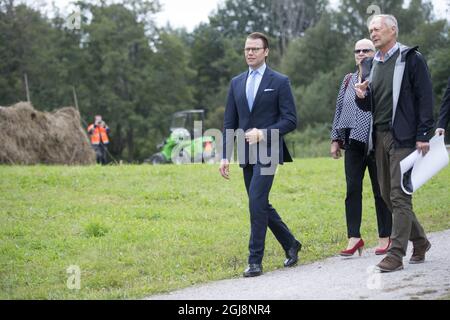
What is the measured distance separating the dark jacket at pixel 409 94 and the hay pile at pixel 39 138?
59.1 feet

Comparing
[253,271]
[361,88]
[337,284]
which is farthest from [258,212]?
[361,88]

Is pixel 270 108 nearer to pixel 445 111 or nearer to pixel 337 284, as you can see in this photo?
pixel 445 111

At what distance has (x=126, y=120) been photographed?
63094 millimetres

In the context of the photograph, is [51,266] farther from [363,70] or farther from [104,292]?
[363,70]

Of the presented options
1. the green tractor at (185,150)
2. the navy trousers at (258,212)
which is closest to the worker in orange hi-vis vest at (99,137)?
the green tractor at (185,150)

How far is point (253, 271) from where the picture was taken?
769cm

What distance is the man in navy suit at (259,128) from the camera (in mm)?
7773

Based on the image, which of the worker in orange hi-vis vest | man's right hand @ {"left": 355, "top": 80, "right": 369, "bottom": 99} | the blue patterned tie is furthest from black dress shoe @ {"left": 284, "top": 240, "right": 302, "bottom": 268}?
the worker in orange hi-vis vest

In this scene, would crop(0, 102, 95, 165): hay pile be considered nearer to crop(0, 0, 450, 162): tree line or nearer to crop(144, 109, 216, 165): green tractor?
crop(144, 109, 216, 165): green tractor

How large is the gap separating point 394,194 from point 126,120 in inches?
2233

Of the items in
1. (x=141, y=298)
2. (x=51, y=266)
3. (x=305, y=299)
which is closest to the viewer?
(x=305, y=299)

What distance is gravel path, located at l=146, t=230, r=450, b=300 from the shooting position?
6293mm

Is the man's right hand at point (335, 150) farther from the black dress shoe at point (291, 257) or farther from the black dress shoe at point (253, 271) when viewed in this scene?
the black dress shoe at point (253, 271)
